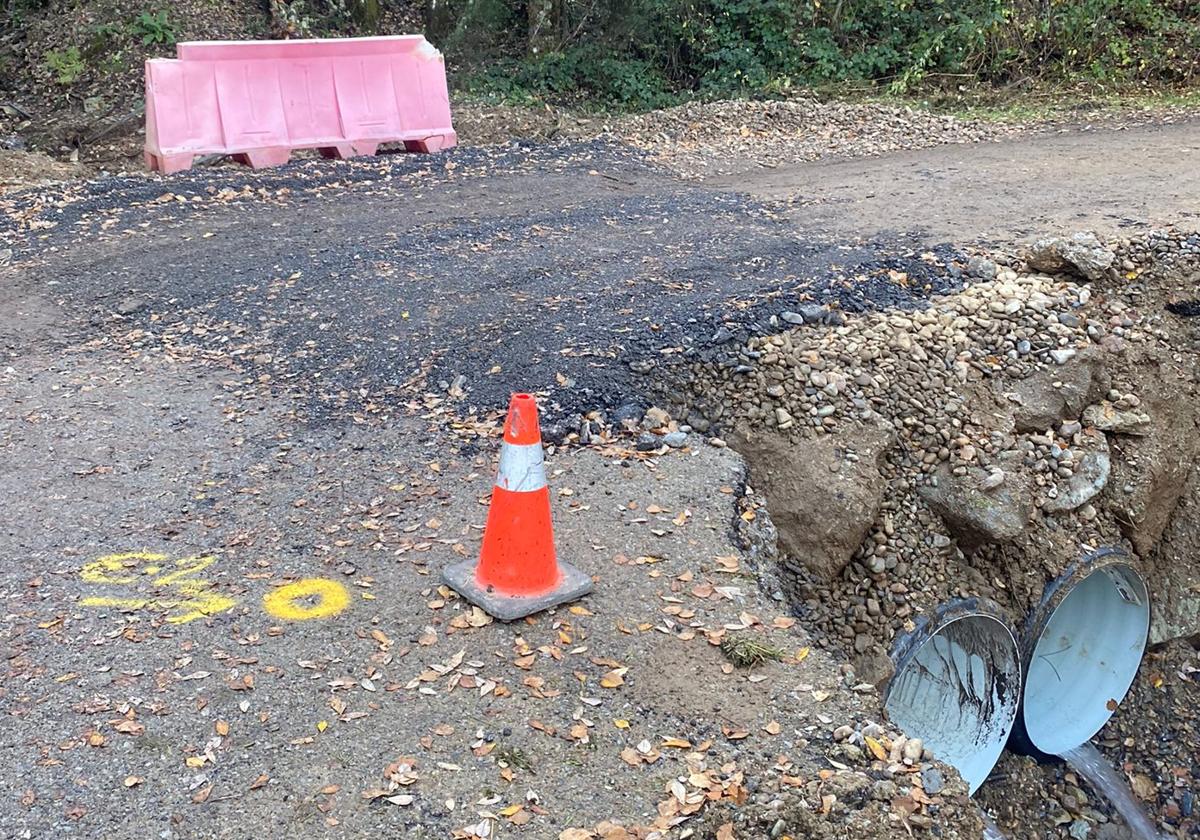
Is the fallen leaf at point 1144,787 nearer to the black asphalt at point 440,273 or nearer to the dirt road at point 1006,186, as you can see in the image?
the black asphalt at point 440,273

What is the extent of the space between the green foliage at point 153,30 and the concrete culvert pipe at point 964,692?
12.6 meters

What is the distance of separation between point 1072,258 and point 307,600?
4973mm

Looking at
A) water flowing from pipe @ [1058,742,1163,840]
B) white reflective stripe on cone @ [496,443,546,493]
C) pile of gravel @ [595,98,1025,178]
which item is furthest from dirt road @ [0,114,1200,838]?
water flowing from pipe @ [1058,742,1163,840]

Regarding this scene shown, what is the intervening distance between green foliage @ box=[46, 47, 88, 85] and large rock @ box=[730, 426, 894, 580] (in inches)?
472

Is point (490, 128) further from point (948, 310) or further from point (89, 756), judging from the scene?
point (89, 756)

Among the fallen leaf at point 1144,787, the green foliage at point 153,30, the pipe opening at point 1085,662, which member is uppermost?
the green foliage at point 153,30

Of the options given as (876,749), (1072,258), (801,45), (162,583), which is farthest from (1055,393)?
(801,45)

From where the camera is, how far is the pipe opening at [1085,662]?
6.30 m

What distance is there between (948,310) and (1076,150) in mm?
4802

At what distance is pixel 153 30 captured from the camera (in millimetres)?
13586

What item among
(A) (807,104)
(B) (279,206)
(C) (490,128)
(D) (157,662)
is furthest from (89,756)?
(A) (807,104)

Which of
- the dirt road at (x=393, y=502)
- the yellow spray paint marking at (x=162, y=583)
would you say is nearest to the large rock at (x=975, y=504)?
the dirt road at (x=393, y=502)

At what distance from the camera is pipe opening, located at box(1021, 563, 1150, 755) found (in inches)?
248

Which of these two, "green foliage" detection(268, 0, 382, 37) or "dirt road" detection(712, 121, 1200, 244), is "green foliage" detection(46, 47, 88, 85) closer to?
"green foliage" detection(268, 0, 382, 37)
